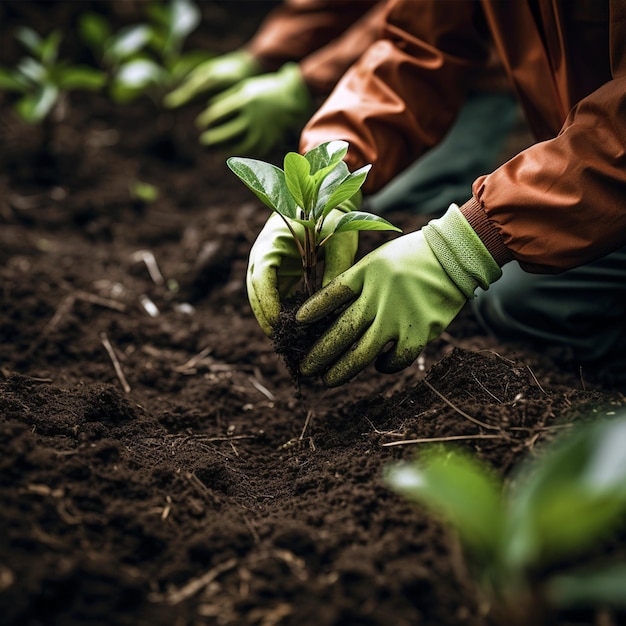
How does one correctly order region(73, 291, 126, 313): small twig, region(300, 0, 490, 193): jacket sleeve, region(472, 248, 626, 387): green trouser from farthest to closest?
1. region(73, 291, 126, 313): small twig
2. region(472, 248, 626, 387): green trouser
3. region(300, 0, 490, 193): jacket sleeve

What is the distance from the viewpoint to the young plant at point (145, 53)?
2648 millimetres

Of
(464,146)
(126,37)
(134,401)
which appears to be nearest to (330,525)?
(134,401)

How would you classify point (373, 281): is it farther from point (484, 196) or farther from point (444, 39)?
point (444, 39)

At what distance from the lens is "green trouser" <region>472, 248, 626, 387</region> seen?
1729 mm

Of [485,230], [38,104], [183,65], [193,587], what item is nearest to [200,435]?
[193,587]

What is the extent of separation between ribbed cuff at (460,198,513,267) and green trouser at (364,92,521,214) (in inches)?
29.5

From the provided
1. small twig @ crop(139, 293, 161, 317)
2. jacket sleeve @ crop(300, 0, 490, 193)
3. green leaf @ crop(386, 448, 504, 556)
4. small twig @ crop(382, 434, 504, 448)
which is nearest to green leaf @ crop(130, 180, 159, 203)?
small twig @ crop(139, 293, 161, 317)

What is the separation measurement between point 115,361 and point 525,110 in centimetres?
122

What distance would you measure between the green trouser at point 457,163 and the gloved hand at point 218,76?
30.5 inches

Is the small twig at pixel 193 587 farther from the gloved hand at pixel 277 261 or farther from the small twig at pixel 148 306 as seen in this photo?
the small twig at pixel 148 306

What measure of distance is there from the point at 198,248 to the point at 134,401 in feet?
2.50

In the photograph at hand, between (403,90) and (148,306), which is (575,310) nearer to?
(403,90)

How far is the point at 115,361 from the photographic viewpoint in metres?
1.73

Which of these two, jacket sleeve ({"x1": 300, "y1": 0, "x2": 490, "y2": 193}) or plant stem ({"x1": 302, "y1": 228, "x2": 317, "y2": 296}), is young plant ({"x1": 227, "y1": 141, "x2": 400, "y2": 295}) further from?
jacket sleeve ({"x1": 300, "y1": 0, "x2": 490, "y2": 193})
